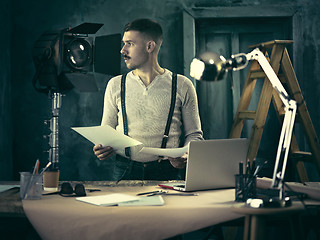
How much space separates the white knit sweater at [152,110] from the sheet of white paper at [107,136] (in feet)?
1.60

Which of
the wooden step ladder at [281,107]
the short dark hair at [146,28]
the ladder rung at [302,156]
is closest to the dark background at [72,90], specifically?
the wooden step ladder at [281,107]

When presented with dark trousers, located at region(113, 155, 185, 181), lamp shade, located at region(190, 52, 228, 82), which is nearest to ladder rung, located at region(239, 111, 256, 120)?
dark trousers, located at region(113, 155, 185, 181)

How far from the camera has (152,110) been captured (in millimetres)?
2396

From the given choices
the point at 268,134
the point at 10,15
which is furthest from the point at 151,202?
the point at 10,15

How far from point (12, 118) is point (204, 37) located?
1973 mm

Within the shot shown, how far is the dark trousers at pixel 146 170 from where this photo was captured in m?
2.28

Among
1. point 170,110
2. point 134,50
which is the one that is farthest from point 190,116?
point 134,50

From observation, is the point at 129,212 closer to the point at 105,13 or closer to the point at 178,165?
the point at 178,165

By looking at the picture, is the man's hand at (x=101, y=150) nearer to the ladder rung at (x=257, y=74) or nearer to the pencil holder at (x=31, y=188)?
the pencil holder at (x=31, y=188)

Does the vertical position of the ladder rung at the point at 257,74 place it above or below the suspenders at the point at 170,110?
above

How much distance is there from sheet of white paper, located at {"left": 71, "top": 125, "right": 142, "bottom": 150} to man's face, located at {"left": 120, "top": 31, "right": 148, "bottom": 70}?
601mm

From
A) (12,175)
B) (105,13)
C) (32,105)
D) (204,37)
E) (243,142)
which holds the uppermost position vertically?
(105,13)

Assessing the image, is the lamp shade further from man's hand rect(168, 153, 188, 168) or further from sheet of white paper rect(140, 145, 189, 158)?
man's hand rect(168, 153, 188, 168)

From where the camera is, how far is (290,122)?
135 cm
